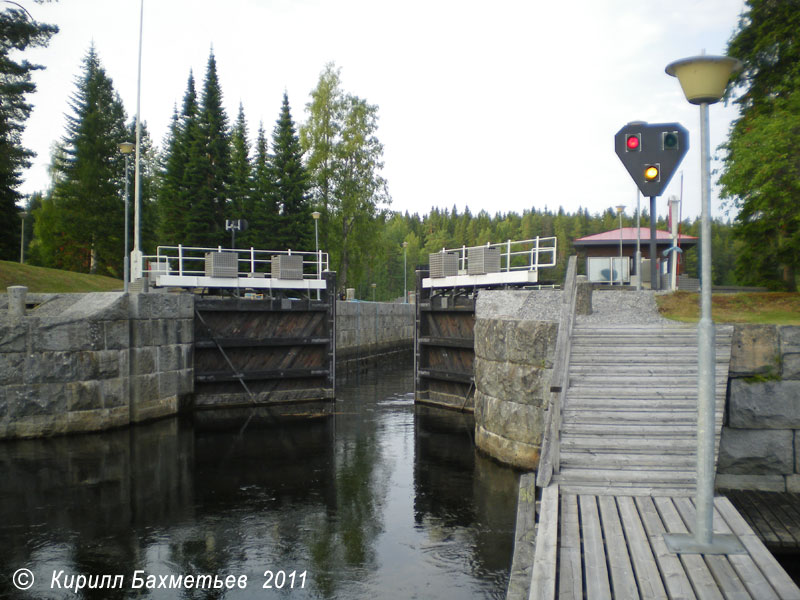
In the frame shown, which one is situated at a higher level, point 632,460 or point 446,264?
point 446,264

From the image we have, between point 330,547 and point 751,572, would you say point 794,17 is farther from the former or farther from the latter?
point 330,547

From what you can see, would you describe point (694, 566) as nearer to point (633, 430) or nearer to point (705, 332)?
point (705, 332)

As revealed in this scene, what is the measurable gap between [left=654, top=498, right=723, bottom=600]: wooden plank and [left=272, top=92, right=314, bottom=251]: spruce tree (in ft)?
122

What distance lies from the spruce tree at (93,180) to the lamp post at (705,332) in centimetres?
4145

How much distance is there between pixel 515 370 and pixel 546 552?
707 centimetres

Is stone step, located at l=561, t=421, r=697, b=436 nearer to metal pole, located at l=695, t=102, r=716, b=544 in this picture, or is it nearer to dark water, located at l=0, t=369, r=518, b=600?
metal pole, located at l=695, t=102, r=716, b=544

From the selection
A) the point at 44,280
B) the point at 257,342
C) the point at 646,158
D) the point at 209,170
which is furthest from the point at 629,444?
the point at 209,170

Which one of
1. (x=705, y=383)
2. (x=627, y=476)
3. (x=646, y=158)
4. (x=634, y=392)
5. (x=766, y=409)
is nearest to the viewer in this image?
(x=705, y=383)

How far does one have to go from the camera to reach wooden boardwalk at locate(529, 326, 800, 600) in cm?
503

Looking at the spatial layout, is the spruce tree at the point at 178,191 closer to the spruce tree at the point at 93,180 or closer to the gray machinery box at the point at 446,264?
the spruce tree at the point at 93,180

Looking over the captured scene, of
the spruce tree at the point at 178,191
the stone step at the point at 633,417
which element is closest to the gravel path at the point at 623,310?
the stone step at the point at 633,417

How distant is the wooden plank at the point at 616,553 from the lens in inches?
194

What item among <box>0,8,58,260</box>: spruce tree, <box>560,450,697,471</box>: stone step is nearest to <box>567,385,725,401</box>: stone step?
<box>560,450,697,471</box>: stone step

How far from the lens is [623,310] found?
11.8 meters
